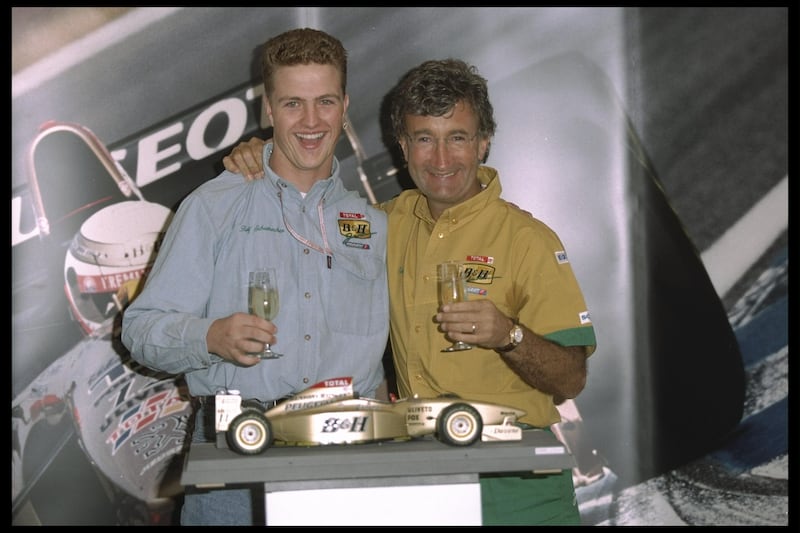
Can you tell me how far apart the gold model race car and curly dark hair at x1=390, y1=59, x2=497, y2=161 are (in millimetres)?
1142

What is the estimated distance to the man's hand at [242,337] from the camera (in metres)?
2.64

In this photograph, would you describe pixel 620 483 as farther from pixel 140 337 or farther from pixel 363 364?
pixel 140 337

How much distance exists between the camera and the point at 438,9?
14.3 feet

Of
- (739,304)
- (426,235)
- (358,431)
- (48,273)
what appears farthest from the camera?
(739,304)

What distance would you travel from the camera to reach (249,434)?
8.32 ft

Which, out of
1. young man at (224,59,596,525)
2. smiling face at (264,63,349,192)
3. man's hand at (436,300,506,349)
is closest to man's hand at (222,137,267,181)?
young man at (224,59,596,525)

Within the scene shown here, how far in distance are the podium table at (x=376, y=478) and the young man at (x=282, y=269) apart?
1.80 feet

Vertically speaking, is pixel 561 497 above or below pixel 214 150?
below

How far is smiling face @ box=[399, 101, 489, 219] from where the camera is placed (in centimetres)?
333

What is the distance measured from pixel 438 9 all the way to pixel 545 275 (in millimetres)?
1706

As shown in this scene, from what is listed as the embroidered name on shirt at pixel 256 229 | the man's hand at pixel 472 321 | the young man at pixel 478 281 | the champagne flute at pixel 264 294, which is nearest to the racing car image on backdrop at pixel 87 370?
the young man at pixel 478 281

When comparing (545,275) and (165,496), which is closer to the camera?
(545,275)
